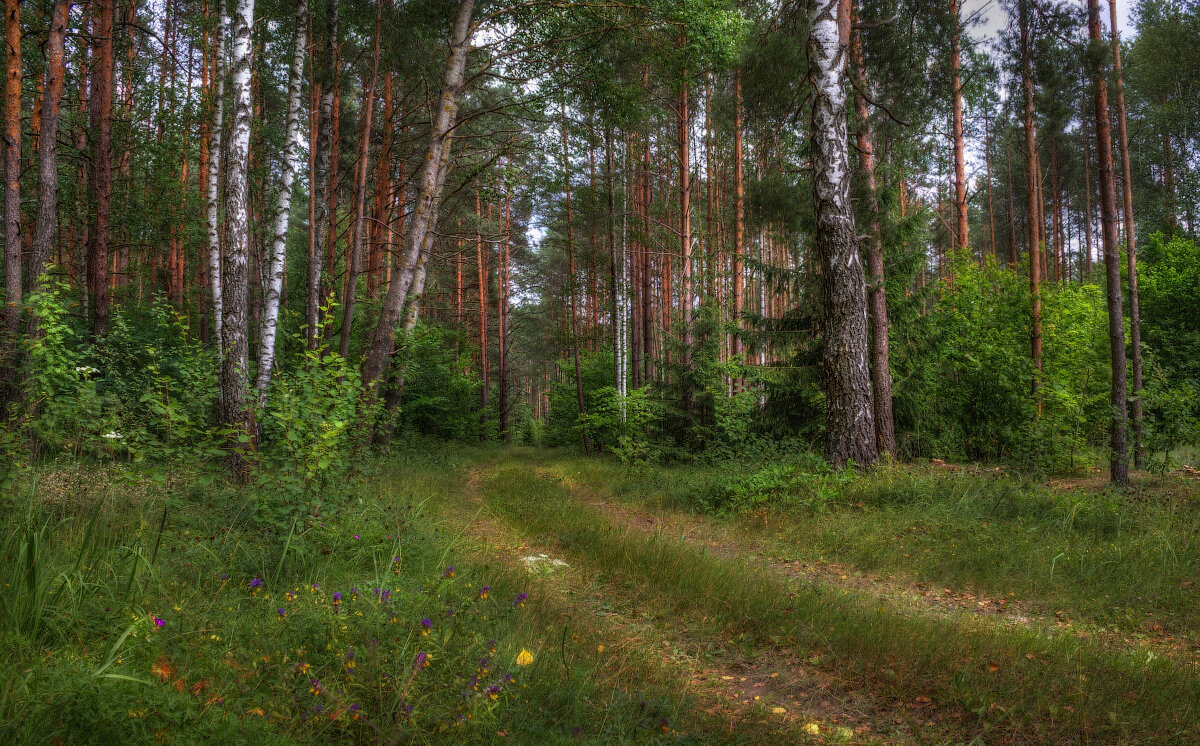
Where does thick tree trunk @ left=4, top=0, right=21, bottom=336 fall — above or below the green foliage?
above

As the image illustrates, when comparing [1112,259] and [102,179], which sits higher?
[102,179]

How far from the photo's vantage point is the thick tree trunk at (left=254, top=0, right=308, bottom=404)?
30.8 ft

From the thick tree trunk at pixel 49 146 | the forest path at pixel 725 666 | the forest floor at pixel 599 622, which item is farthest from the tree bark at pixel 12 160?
the forest path at pixel 725 666

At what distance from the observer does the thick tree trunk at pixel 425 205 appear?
905 cm

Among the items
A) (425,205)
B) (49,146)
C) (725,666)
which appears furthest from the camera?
(425,205)

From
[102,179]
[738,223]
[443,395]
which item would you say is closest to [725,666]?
[738,223]

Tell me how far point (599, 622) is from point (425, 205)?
24.7 ft

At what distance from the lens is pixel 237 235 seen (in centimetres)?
776

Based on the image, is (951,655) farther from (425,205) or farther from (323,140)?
(323,140)

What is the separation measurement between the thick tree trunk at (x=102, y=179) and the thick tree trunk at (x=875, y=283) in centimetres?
1367

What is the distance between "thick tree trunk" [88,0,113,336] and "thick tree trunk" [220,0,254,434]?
4.99 metres

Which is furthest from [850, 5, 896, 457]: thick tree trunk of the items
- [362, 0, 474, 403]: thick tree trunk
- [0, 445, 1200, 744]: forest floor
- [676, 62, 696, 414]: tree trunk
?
[362, 0, 474, 403]: thick tree trunk

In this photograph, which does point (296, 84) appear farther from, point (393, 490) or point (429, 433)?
point (429, 433)

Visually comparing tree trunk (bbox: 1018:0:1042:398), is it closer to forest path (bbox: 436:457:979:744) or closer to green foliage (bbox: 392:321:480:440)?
forest path (bbox: 436:457:979:744)
